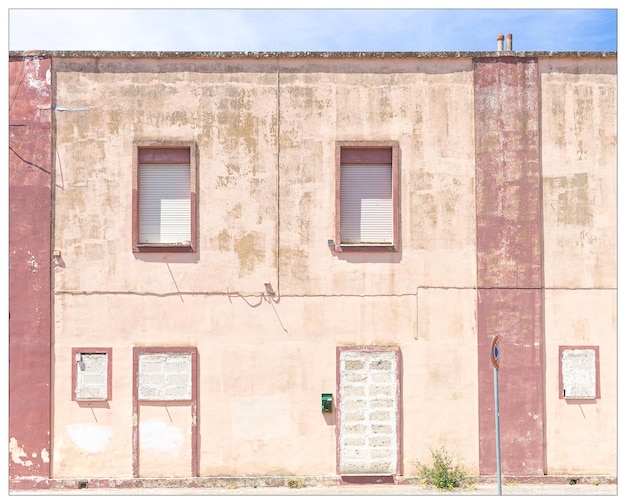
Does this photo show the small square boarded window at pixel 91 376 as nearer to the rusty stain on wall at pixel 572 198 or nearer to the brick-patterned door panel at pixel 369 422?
the brick-patterned door panel at pixel 369 422

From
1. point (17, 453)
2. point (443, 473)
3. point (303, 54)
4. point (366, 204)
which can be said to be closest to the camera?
point (443, 473)

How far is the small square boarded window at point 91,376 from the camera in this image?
31.1 ft

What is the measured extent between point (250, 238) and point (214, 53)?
3.22m

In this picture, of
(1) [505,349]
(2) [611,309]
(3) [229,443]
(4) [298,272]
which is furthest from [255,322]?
(2) [611,309]

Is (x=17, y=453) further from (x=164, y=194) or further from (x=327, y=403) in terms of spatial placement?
(x=327, y=403)

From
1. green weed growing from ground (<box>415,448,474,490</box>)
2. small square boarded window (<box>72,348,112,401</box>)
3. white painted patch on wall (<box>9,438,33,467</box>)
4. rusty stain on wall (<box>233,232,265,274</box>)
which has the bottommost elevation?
green weed growing from ground (<box>415,448,474,490</box>)

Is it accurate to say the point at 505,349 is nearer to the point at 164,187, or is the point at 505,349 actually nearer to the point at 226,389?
the point at 226,389

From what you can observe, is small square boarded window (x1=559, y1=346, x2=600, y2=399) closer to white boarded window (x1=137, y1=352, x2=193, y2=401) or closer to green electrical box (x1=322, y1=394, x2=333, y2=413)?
green electrical box (x1=322, y1=394, x2=333, y2=413)

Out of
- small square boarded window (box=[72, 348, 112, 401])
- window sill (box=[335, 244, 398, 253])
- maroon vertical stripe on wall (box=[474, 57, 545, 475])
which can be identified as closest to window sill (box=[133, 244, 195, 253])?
small square boarded window (box=[72, 348, 112, 401])

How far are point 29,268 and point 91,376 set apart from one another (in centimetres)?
209

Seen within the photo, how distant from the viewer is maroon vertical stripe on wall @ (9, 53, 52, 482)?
31.0 ft

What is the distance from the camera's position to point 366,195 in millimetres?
9836

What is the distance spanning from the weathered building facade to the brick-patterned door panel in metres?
0.04

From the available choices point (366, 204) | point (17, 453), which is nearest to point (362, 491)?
point (366, 204)
